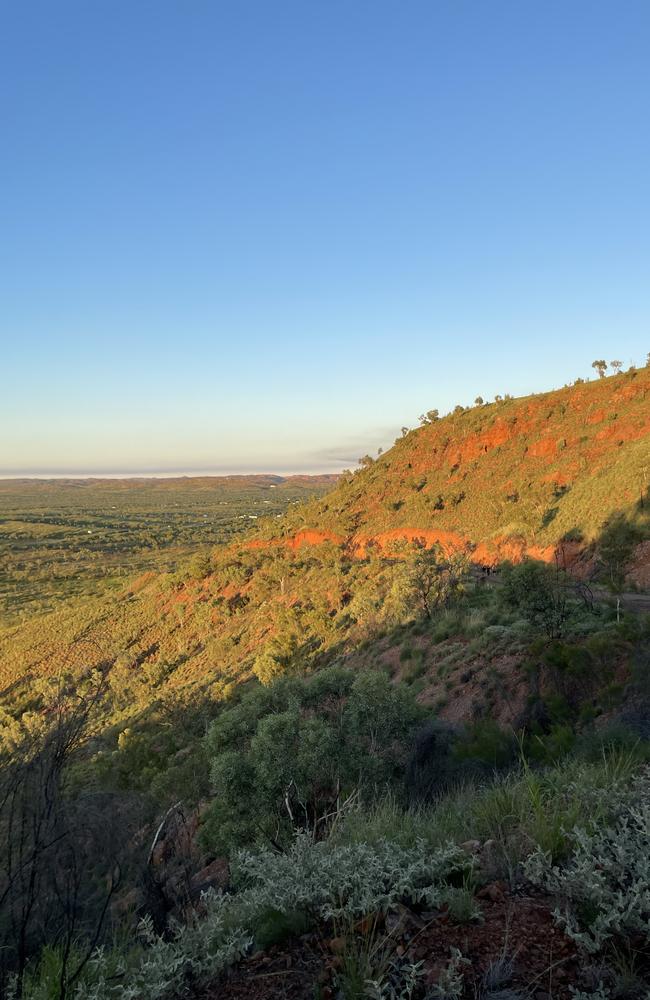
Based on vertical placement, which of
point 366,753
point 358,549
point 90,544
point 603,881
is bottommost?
point 90,544

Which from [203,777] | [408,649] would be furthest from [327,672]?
[408,649]

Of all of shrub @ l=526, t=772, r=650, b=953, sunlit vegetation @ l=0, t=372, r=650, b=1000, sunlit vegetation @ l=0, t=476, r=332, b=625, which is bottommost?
sunlit vegetation @ l=0, t=476, r=332, b=625

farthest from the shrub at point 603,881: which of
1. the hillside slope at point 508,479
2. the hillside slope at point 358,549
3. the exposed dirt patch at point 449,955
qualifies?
the hillside slope at point 508,479

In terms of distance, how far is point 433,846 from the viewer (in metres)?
3.90

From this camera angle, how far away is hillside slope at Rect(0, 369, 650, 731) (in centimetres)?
2967

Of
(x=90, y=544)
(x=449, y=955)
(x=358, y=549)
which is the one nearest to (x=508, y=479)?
(x=358, y=549)

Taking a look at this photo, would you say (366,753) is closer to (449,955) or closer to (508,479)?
(449,955)

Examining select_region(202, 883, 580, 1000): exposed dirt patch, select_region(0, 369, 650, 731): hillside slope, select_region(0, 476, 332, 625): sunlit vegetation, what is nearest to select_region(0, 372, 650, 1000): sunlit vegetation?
select_region(202, 883, 580, 1000): exposed dirt patch

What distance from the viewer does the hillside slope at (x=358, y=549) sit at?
2967 centimetres

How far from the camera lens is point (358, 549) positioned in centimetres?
4169

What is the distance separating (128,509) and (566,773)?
186 m

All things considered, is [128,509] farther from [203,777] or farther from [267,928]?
[267,928]

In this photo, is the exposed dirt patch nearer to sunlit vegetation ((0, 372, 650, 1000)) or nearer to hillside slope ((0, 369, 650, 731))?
sunlit vegetation ((0, 372, 650, 1000))

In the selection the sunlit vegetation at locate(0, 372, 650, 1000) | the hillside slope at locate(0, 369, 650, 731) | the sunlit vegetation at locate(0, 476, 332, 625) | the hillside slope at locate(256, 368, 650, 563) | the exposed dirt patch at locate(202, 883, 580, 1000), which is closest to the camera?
the exposed dirt patch at locate(202, 883, 580, 1000)
